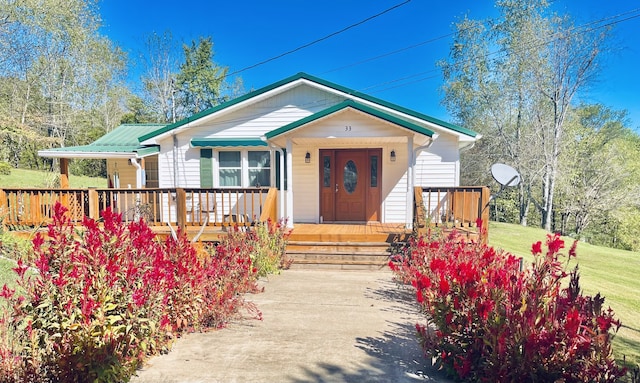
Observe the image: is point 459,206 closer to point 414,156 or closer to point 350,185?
point 414,156

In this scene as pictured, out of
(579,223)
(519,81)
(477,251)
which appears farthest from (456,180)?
(579,223)

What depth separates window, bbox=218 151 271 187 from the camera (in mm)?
9352

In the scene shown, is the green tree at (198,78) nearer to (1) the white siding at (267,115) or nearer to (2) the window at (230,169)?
(1) the white siding at (267,115)

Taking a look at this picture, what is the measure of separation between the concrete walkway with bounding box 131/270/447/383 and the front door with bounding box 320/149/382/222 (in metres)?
4.32

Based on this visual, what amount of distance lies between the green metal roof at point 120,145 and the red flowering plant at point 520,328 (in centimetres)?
899

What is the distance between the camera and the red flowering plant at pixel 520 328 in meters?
2.06

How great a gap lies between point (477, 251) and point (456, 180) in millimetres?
4250

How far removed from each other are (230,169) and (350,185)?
3425 millimetres

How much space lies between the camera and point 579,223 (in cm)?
2286

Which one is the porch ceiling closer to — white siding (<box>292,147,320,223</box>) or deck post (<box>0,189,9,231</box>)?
white siding (<box>292,147,320,223</box>)

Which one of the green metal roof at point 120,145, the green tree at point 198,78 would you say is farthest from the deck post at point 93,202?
the green tree at point 198,78

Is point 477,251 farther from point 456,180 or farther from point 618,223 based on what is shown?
point 618,223

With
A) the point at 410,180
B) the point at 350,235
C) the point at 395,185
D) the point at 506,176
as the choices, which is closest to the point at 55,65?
the point at 395,185

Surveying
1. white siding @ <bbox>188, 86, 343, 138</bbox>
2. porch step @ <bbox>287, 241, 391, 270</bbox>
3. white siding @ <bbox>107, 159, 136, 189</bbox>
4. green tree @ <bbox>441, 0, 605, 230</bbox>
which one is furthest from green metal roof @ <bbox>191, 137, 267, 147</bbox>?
green tree @ <bbox>441, 0, 605, 230</bbox>
